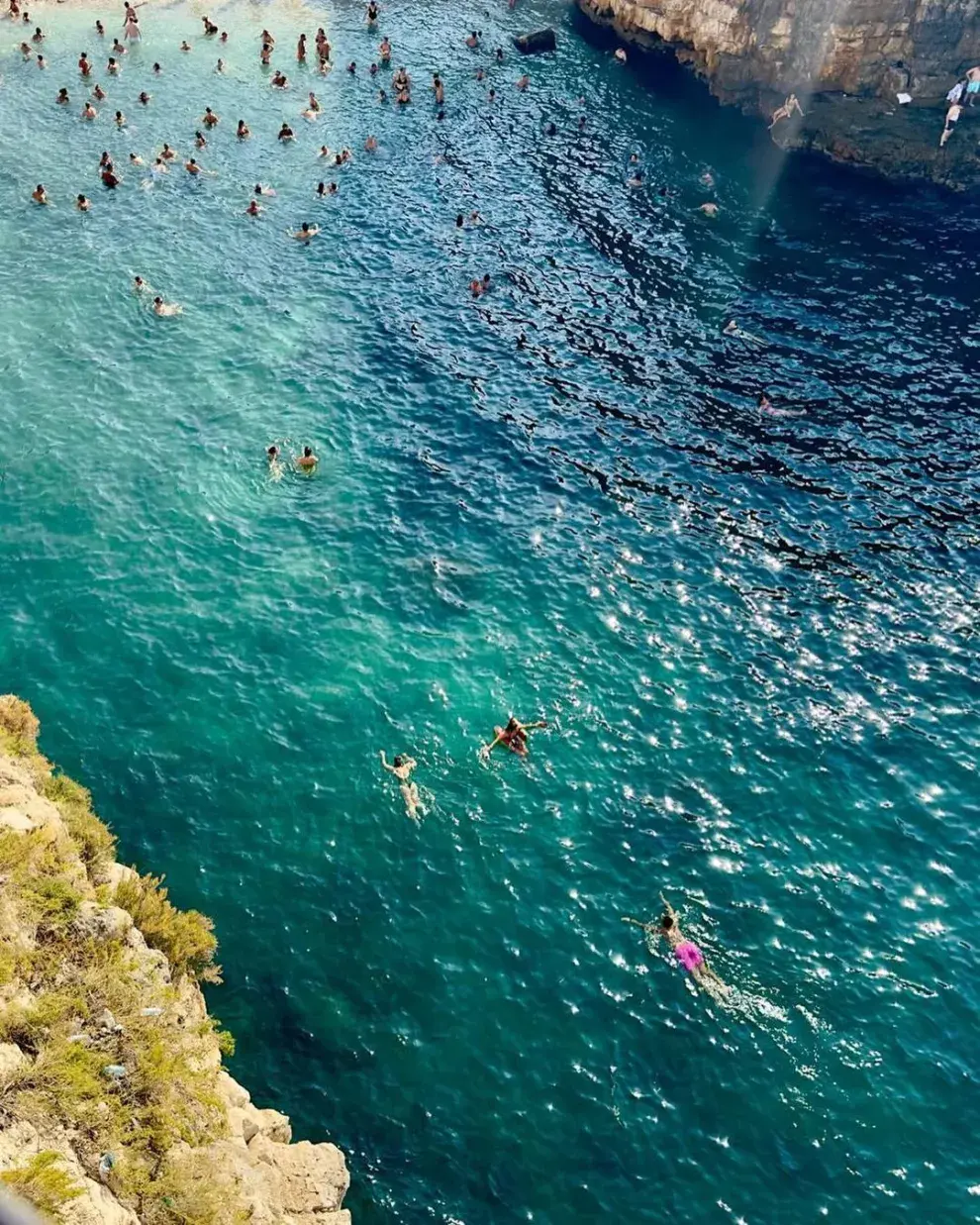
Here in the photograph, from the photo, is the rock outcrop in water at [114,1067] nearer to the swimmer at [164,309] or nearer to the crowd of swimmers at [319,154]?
the crowd of swimmers at [319,154]

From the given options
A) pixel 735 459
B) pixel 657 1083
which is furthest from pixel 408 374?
pixel 657 1083

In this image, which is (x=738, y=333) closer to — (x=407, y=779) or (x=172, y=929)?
(x=407, y=779)

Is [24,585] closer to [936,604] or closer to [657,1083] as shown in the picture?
[657,1083]

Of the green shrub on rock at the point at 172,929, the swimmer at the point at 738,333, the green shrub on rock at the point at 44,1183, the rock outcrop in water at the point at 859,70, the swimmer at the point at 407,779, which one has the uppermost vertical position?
the rock outcrop in water at the point at 859,70

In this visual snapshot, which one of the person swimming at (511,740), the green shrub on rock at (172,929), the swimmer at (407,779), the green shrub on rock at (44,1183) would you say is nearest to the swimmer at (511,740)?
the person swimming at (511,740)

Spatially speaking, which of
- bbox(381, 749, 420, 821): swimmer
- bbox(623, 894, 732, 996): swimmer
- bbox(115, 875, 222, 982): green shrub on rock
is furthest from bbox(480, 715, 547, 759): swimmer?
bbox(115, 875, 222, 982): green shrub on rock

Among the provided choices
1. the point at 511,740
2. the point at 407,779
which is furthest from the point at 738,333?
the point at 407,779

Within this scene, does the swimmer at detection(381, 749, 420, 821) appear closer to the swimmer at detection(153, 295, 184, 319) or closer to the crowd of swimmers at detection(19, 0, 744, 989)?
the crowd of swimmers at detection(19, 0, 744, 989)
